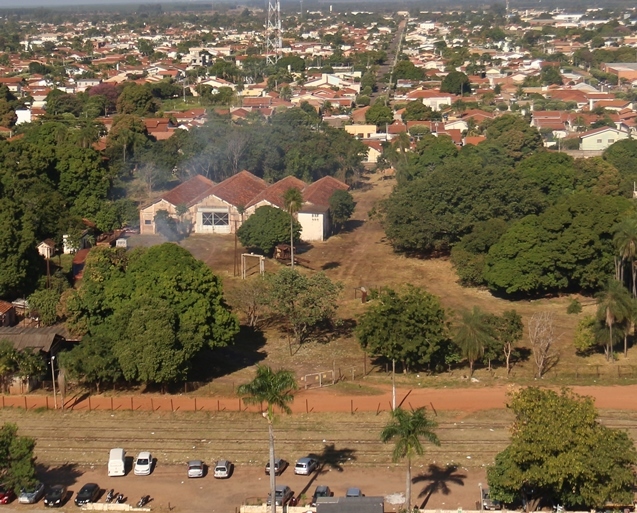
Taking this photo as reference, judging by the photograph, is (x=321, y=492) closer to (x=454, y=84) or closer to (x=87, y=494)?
(x=87, y=494)

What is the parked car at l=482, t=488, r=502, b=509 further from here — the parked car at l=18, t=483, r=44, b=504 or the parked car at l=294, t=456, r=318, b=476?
the parked car at l=18, t=483, r=44, b=504

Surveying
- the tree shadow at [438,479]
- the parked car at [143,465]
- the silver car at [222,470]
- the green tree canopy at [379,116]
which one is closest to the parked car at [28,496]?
the parked car at [143,465]

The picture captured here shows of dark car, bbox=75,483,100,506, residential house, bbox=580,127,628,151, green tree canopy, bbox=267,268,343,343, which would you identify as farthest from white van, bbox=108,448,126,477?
residential house, bbox=580,127,628,151

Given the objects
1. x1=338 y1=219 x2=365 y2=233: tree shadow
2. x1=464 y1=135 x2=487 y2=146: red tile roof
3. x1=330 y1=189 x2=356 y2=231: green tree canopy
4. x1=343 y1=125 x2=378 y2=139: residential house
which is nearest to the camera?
x1=330 y1=189 x2=356 y2=231: green tree canopy

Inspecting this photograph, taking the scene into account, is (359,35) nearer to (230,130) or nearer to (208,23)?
(208,23)

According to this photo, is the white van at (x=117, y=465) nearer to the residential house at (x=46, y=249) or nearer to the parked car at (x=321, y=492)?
the parked car at (x=321, y=492)

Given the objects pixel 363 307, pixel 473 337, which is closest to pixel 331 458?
pixel 473 337

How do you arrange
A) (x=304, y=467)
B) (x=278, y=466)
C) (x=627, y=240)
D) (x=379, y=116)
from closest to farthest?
1. (x=304, y=467)
2. (x=278, y=466)
3. (x=627, y=240)
4. (x=379, y=116)
